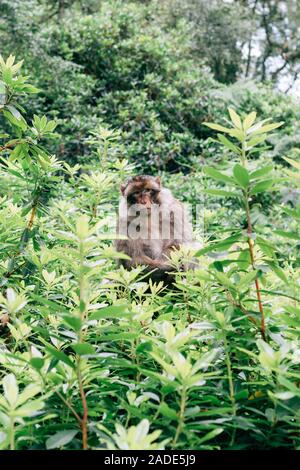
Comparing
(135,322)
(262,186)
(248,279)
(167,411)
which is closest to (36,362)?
(167,411)

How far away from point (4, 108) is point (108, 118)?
7328 mm

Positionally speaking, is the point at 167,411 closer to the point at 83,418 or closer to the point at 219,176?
the point at 83,418

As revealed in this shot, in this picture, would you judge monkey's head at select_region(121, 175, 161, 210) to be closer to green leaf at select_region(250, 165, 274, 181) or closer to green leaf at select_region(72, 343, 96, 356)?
green leaf at select_region(250, 165, 274, 181)

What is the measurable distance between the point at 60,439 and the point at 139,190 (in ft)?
10.3

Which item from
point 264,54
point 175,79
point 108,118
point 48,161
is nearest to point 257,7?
point 264,54

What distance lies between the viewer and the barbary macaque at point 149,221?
382 centimetres

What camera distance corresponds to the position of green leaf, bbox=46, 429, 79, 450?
100 cm

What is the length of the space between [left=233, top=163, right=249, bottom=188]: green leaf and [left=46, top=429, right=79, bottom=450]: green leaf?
73 cm

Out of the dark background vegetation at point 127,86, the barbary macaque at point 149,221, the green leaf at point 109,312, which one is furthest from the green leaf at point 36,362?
the dark background vegetation at point 127,86

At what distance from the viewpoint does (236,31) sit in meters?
14.5

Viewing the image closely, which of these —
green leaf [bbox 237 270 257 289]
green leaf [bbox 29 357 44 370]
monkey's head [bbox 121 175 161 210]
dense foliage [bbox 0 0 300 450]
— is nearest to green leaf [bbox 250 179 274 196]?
dense foliage [bbox 0 0 300 450]

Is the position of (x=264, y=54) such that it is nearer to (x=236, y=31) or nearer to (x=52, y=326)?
(x=236, y=31)

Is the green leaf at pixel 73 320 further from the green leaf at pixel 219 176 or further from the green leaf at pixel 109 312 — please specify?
the green leaf at pixel 219 176

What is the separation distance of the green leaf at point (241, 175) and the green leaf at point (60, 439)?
734 millimetres
